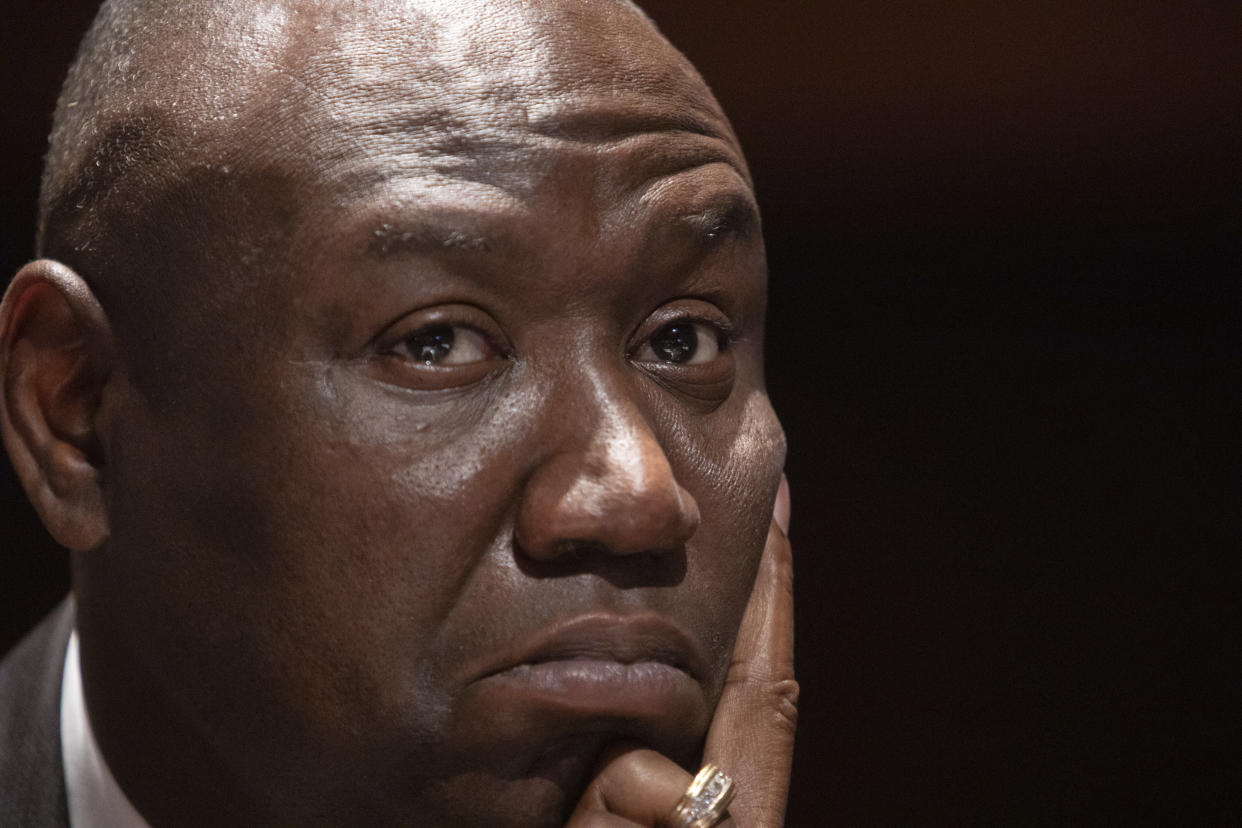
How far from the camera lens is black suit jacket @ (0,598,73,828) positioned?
1.97 m

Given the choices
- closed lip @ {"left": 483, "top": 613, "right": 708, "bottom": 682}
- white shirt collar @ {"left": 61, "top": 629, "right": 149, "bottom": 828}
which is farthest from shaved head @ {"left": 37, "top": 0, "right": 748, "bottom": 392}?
white shirt collar @ {"left": 61, "top": 629, "right": 149, "bottom": 828}

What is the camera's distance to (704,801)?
1630mm

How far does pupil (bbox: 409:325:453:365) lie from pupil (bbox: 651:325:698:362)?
0.88 feet

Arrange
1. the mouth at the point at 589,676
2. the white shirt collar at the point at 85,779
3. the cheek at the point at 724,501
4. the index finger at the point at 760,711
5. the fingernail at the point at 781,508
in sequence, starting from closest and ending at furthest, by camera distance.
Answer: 1. the mouth at the point at 589,676
2. the cheek at the point at 724,501
3. the index finger at the point at 760,711
4. the white shirt collar at the point at 85,779
5. the fingernail at the point at 781,508

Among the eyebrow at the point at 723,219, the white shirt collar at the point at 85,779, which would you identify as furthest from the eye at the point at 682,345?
the white shirt collar at the point at 85,779

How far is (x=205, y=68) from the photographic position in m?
1.71

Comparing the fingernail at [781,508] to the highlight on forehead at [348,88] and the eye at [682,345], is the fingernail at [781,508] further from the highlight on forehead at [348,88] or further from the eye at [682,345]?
the highlight on forehead at [348,88]

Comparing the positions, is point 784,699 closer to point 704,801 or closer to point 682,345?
point 704,801

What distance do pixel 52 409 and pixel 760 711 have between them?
0.95m

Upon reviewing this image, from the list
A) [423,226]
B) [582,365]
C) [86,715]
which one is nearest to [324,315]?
[423,226]

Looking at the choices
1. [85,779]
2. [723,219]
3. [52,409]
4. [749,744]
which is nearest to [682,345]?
[723,219]

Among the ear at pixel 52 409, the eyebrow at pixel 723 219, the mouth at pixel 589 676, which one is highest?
the eyebrow at pixel 723 219

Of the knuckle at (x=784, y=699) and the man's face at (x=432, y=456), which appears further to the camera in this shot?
the knuckle at (x=784, y=699)

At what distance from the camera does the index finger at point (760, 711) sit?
1819 mm
